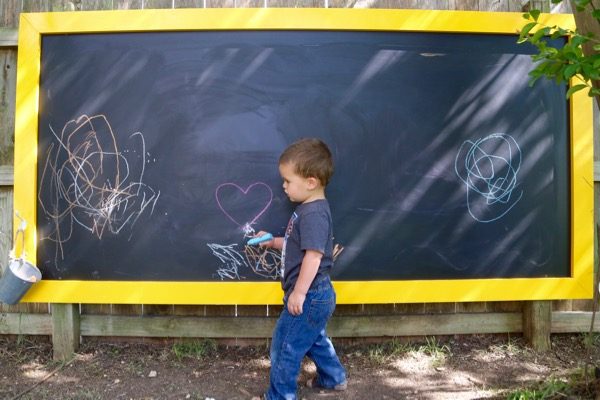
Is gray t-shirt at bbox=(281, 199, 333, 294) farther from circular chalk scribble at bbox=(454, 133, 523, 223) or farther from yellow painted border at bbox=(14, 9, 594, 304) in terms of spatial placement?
circular chalk scribble at bbox=(454, 133, 523, 223)

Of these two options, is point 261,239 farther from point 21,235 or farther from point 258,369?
point 21,235

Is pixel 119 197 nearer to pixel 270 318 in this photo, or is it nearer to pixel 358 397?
pixel 270 318

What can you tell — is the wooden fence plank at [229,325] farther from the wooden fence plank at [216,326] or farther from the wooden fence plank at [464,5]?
the wooden fence plank at [464,5]

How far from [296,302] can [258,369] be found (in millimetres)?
853

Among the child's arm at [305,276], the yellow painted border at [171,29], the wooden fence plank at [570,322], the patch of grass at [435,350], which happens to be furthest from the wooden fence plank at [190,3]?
the wooden fence plank at [570,322]

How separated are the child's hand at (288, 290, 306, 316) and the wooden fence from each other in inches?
30.5

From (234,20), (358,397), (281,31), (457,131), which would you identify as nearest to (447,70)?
(457,131)

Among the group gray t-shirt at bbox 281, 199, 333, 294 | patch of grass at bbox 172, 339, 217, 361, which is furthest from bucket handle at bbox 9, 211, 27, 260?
gray t-shirt at bbox 281, 199, 333, 294

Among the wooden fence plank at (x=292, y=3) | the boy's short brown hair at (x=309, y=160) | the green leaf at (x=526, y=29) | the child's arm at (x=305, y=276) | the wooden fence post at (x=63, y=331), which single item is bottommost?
the wooden fence post at (x=63, y=331)

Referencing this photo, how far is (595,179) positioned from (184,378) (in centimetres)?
288

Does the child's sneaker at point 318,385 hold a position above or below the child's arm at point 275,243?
below

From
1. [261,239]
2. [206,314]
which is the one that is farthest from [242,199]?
[206,314]

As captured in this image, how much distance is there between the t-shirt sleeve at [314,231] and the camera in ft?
7.34

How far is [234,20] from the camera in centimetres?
279
